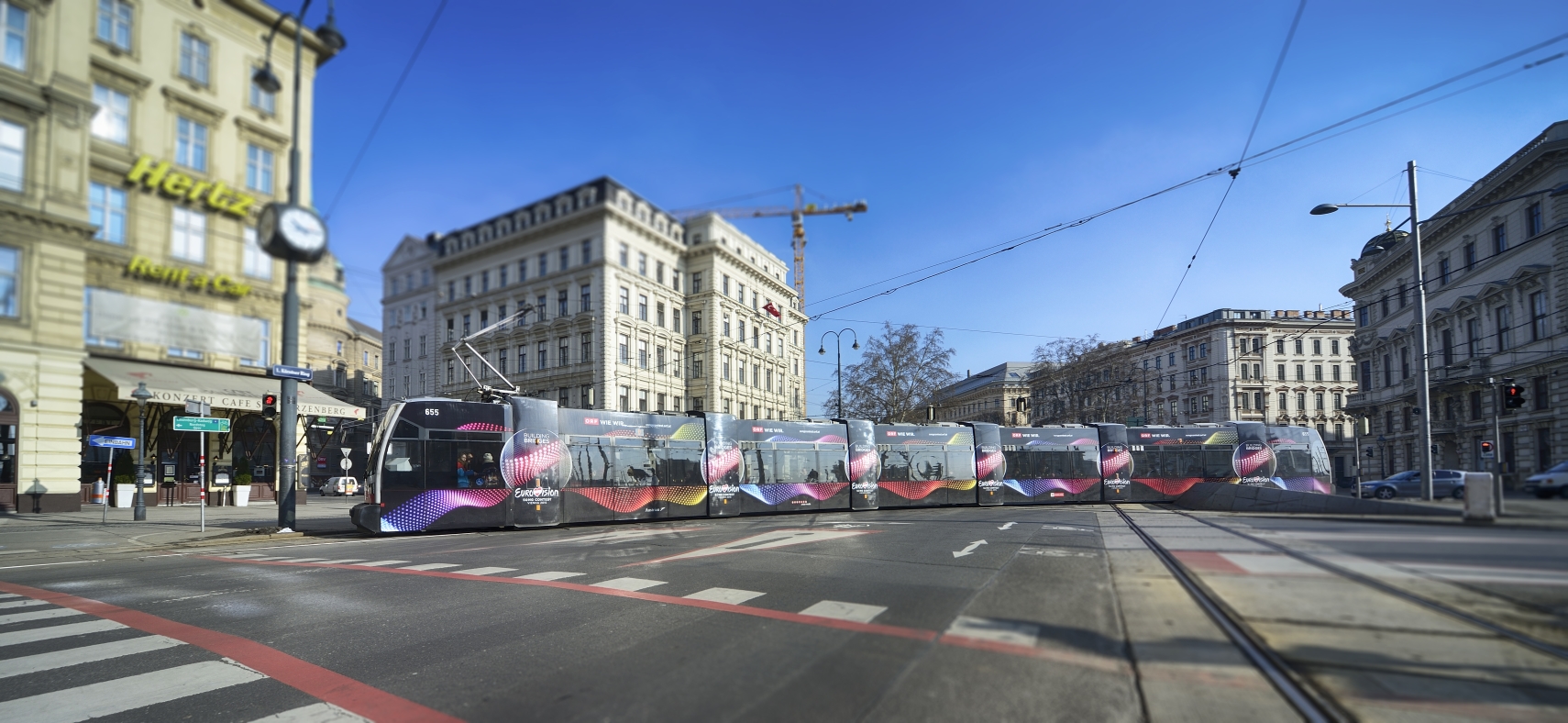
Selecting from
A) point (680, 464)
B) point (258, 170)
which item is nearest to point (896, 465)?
point (680, 464)

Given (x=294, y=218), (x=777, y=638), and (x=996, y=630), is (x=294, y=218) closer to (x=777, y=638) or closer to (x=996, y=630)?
(x=777, y=638)

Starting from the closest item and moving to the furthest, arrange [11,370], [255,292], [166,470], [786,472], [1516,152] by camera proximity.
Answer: [1516,152] → [255,292] → [11,370] → [786,472] → [166,470]

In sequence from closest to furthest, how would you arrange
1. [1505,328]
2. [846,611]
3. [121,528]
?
[846,611], [1505,328], [121,528]

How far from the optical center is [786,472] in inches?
947

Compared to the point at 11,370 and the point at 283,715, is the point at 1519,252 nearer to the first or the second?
the point at 283,715

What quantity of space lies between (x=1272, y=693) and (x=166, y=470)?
3305cm

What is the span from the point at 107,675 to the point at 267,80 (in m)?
7.91

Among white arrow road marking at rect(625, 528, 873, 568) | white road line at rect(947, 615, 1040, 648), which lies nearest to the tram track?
white road line at rect(947, 615, 1040, 648)

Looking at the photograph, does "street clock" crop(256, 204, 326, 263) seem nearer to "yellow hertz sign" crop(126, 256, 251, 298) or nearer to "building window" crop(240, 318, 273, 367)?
"yellow hertz sign" crop(126, 256, 251, 298)

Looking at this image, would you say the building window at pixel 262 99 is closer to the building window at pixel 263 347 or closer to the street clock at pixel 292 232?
the street clock at pixel 292 232

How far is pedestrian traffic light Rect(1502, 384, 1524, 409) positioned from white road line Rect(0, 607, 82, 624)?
15.7 meters

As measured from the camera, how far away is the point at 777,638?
19.1 ft

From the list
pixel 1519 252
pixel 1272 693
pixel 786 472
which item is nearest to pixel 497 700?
pixel 1272 693

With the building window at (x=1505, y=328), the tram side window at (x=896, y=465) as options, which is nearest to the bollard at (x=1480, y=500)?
the building window at (x=1505, y=328)
